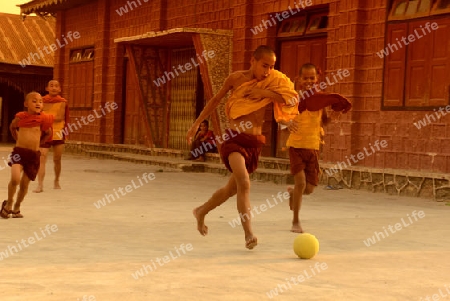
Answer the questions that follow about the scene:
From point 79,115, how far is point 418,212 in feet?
59.9

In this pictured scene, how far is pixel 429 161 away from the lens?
13328 mm

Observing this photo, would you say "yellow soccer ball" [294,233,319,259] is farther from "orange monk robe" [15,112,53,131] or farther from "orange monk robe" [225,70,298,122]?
"orange monk robe" [15,112,53,131]

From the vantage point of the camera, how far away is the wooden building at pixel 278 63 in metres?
13.5

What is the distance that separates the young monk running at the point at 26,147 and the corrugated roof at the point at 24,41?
74.7ft

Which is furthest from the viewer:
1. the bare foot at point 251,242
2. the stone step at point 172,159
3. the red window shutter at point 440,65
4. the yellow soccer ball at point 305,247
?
the stone step at point 172,159

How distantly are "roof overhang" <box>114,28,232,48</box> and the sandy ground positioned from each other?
6.73m

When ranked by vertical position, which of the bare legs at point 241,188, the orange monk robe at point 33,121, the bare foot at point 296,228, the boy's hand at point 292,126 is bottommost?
the bare foot at point 296,228

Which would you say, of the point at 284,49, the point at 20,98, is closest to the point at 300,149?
the point at 284,49

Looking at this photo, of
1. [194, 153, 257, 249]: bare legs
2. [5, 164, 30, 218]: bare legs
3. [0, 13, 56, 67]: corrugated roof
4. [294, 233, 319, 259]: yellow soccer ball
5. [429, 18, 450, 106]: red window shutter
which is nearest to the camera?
[294, 233, 319, 259]: yellow soccer ball

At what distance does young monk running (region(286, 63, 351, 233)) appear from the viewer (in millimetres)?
8320

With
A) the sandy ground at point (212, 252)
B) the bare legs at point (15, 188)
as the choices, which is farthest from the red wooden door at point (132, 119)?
the bare legs at point (15, 188)

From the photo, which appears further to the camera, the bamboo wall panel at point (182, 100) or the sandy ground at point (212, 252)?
the bamboo wall panel at point (182, 100)

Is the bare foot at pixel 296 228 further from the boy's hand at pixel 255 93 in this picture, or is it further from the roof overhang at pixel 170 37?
the roof overhang at pixel 170 37

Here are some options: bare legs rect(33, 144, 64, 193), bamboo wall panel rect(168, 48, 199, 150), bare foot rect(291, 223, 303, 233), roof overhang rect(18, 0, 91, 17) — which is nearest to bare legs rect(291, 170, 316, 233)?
bare foot rect(291, 223, 303, 233)
